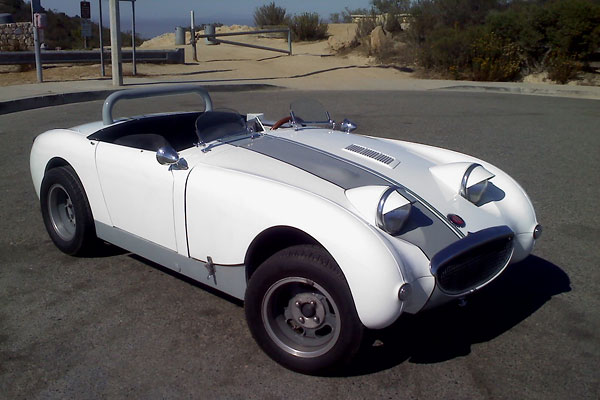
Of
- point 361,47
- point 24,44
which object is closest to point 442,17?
point 361,47

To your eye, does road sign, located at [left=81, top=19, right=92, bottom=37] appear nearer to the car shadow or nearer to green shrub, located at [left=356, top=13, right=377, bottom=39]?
green shrub, located at [left=356, top=13, right=377, bottom=39]

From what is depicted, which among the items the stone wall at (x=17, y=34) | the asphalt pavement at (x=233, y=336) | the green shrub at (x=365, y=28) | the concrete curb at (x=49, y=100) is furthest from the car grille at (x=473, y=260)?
the stone wall at (x=17, y=34)

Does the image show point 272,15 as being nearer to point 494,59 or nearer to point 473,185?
point 494,59

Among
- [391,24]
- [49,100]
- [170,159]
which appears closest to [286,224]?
[170,159]

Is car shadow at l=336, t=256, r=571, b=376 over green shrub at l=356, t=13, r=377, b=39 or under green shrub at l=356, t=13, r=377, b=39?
under

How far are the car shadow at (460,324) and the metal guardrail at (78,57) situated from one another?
17.1m

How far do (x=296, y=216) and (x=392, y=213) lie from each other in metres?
0.48

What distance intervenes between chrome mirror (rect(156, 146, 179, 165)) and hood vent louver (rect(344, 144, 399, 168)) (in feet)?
3.62

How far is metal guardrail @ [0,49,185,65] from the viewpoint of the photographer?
17891 millimetres

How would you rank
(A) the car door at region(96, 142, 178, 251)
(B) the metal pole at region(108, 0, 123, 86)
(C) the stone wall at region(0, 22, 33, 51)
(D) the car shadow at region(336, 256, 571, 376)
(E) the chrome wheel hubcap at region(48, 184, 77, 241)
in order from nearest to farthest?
(D) the car shadow at region(336, 256, 571, 376), (A) the car door at region(96, 142, 178, 251), (E) the chrome wheel hubcap at region(48, 184, 77, 241), (B) the metal pole at region(108, 0, 123, 86), (C) the stone wall at region(0, 22, 33, 51)

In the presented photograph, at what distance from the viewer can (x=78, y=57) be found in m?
19.1

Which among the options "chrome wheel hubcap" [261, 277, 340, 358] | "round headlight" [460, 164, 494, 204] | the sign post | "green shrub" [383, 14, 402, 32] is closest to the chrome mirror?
"chrome wheel hubcap" [261, 277, 340, 358]

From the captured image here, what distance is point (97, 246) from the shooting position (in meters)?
4.66

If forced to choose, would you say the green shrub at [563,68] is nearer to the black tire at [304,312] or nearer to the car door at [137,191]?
the car door at [137,191]
